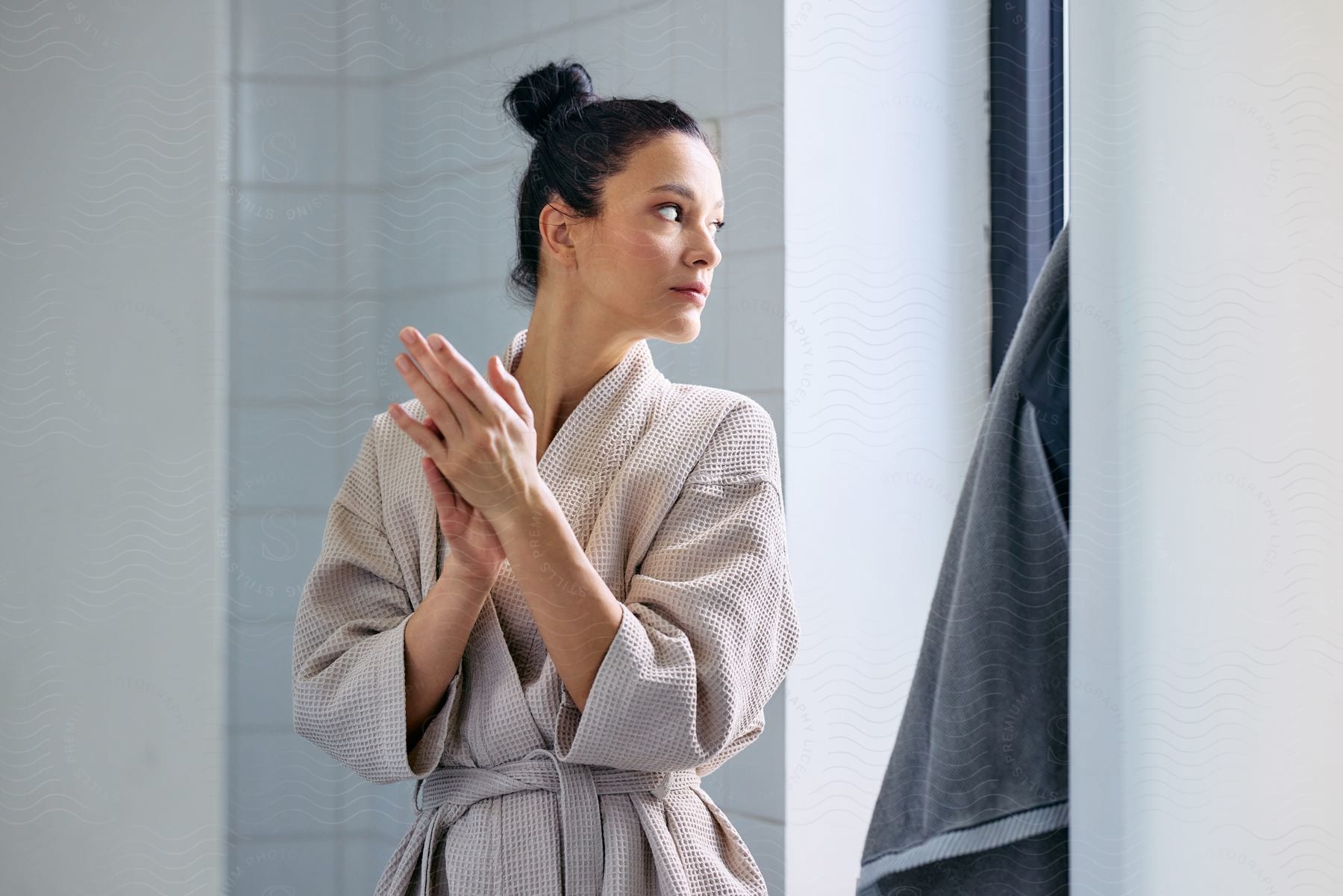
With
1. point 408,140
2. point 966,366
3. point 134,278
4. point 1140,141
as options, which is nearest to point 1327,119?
point 1140,141

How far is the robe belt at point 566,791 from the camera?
0.56m

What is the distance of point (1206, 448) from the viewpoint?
2.25ft

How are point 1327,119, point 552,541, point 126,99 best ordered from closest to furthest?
1. point 552,541
2. point 1327,119
3. point 126,99

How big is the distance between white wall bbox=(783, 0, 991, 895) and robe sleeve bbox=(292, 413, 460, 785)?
Result: 0.98 feet

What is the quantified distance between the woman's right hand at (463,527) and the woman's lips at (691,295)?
0.16 m

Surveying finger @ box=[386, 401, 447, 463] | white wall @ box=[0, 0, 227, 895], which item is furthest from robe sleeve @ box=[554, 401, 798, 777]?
white wall @ box=[0, 0, 227, 895]

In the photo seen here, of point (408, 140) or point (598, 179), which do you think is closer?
point (598, 179)

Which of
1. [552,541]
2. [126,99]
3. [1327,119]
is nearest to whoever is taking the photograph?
[552,541]

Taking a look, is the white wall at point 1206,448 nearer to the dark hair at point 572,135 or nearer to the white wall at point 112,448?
the dark hair at point 572,135

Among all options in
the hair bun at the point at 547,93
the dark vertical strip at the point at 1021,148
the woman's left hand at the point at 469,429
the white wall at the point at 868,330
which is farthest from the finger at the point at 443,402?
the dark vertical strip at the point at 1021,148

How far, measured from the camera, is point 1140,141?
71 cm

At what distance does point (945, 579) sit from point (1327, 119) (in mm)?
341

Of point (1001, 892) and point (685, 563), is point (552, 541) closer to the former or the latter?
point (685, 563)

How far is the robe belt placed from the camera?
56 cm
